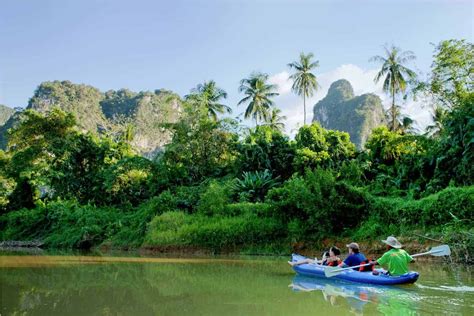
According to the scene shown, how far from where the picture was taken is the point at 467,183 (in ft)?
57.4

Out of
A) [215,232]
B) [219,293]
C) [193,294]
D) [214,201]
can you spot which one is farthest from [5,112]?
[219,293]

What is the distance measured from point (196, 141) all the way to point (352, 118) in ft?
147

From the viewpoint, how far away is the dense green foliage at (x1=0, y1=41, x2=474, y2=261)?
17.2 m

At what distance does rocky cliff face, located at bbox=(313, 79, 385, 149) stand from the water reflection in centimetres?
4694

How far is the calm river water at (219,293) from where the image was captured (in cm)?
668

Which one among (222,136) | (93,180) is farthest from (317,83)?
(93,180)

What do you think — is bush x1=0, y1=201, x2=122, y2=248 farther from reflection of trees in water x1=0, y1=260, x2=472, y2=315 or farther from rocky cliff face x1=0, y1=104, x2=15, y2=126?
rocky cliff face x1=0, y1=104, x2=15, y2=126

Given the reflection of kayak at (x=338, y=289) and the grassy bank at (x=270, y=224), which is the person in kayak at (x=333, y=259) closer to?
the reflection of kayak at (x=338, y=289)

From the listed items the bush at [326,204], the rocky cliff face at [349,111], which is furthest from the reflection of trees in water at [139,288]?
the rocky cliff face at [349,111]

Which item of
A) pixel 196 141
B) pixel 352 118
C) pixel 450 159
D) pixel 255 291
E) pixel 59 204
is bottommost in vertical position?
pixel 255 291

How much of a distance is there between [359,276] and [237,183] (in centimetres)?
1387

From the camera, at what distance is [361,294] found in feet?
27.2

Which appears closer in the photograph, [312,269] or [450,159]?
Answer: [312,269]

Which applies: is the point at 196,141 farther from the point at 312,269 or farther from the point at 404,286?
the point at 404,286
